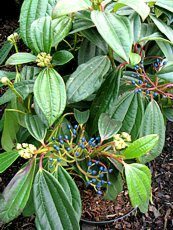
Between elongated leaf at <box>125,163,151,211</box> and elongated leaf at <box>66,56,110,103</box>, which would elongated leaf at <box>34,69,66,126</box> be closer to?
elongated leaf at <box>66,56,110,103</box>

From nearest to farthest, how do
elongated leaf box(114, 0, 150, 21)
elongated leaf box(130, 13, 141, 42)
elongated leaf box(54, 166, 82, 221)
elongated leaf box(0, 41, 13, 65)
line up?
elongated leaf box(114, 0, 150, 21) < elongated leaf box(54, 166, 82, 221) < elongated leaf box(130, 13, 141, 42) < elongated leaf box(0, 41, 13, 65)

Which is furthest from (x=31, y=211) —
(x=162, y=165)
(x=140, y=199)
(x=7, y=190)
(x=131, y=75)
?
(x=162, y=165)

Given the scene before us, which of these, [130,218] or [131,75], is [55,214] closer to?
[131,75]

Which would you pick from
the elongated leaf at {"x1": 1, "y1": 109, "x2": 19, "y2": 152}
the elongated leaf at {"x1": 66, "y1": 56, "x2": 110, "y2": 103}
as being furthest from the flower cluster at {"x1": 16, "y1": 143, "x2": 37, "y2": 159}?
the elongated leaf at {"x1": 1, "y1": 109, "x2": 19, "y2": 152}

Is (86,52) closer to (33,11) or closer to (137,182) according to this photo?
(33,11)

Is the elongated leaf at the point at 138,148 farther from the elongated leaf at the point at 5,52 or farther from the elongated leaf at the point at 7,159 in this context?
the elongated leaf at the point at 5,52

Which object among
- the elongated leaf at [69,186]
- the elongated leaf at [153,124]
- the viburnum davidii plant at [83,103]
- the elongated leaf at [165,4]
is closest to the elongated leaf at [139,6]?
the viburnum davidii plant at [83,103]
